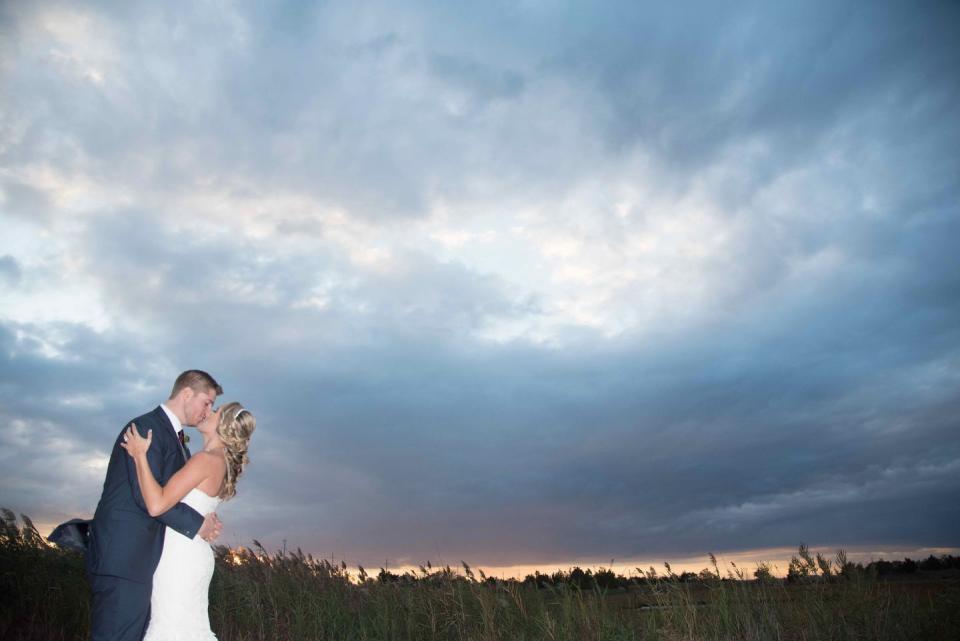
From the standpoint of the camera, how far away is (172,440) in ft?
18.8

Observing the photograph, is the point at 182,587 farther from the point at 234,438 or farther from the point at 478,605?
the point at 478,605

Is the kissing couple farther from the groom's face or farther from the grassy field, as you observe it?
the grassy field

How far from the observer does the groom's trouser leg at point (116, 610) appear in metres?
5.27

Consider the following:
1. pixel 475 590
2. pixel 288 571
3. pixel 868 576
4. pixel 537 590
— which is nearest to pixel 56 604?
pixel 288 571

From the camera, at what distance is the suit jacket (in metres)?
5.35

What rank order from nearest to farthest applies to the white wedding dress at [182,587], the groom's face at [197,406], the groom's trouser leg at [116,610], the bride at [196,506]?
the groom's trouser leg at [116,610], the bride at [196,506], the white wedding dress at [182,587], the groom's face at [197,406]

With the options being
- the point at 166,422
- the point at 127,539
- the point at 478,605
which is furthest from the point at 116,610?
the point at 478,605

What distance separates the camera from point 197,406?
5.86 metres

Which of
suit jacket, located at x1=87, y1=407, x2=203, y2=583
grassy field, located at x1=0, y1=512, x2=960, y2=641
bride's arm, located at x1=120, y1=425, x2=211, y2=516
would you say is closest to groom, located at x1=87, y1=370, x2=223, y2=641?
suit jacket, located at x1=87, y1=407, x2=203, y2=583

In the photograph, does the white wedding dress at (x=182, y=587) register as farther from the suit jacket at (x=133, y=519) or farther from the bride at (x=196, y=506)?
the suit jacket at (x=133, y=519)

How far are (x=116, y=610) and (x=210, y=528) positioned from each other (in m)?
0.83

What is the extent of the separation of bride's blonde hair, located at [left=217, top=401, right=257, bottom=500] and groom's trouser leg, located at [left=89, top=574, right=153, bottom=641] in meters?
0.94

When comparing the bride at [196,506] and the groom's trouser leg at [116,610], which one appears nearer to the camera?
the groom's trouser leg at [116,610]

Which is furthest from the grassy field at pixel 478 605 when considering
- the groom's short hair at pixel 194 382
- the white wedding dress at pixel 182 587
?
the groom's short hair at pixel 194 382
